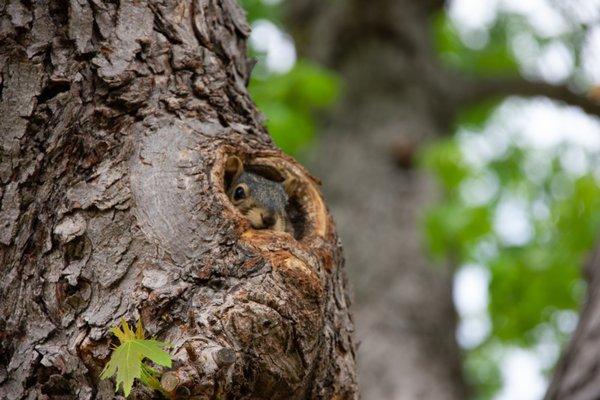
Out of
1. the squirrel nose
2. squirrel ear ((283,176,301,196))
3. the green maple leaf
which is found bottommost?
the green maple leaf

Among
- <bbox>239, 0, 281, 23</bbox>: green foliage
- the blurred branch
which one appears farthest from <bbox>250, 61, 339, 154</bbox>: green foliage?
the blurred branch

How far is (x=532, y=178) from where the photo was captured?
23.1ft

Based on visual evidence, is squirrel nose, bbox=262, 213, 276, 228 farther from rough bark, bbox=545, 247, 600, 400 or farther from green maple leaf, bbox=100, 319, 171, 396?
rough bark, bbox=545, 247, 600, 400

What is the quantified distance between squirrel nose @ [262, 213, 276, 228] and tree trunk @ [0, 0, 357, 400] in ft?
0.87

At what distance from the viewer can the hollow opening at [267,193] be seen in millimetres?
2244

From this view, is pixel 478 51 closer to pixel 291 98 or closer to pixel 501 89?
pixel 501 89

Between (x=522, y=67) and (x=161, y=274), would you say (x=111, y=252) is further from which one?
(x=522, y=67)

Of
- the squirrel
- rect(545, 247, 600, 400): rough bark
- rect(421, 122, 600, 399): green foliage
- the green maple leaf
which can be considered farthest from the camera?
rect(421, 122, 600, 399): green foliage

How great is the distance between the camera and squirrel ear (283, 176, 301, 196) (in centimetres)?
229

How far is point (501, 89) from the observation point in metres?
6.09

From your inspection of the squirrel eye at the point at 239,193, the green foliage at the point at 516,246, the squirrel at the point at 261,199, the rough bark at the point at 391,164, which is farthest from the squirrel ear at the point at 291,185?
the rough bark at the point at 391,164

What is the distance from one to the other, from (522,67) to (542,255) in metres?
2.87

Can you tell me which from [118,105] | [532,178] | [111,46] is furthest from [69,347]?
[532,178]

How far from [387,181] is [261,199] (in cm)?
294
